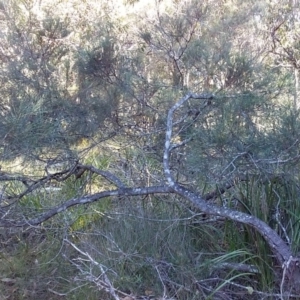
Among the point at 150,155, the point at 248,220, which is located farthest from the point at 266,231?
the point at 150,155

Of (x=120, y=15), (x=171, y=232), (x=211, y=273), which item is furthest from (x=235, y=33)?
(x=211, y=273)

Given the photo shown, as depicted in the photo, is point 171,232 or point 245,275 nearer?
point 245,275

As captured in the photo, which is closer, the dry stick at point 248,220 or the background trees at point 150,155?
the dry stick at point 248,220

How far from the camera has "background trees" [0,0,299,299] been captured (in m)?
3.26

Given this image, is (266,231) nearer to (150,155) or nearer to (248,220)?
(248,220)

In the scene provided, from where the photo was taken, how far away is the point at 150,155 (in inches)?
171

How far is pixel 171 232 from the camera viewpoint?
154 inches

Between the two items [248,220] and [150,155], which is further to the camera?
[150,155]

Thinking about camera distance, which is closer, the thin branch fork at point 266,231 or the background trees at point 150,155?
the thin branch fork at point 266,231

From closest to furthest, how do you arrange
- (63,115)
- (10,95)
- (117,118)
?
(10,95), (63,115), (117,118)

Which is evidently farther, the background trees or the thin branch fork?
the background trees

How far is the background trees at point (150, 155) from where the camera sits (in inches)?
128

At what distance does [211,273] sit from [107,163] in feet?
6.74

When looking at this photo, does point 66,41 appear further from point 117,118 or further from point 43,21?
point 117,118
